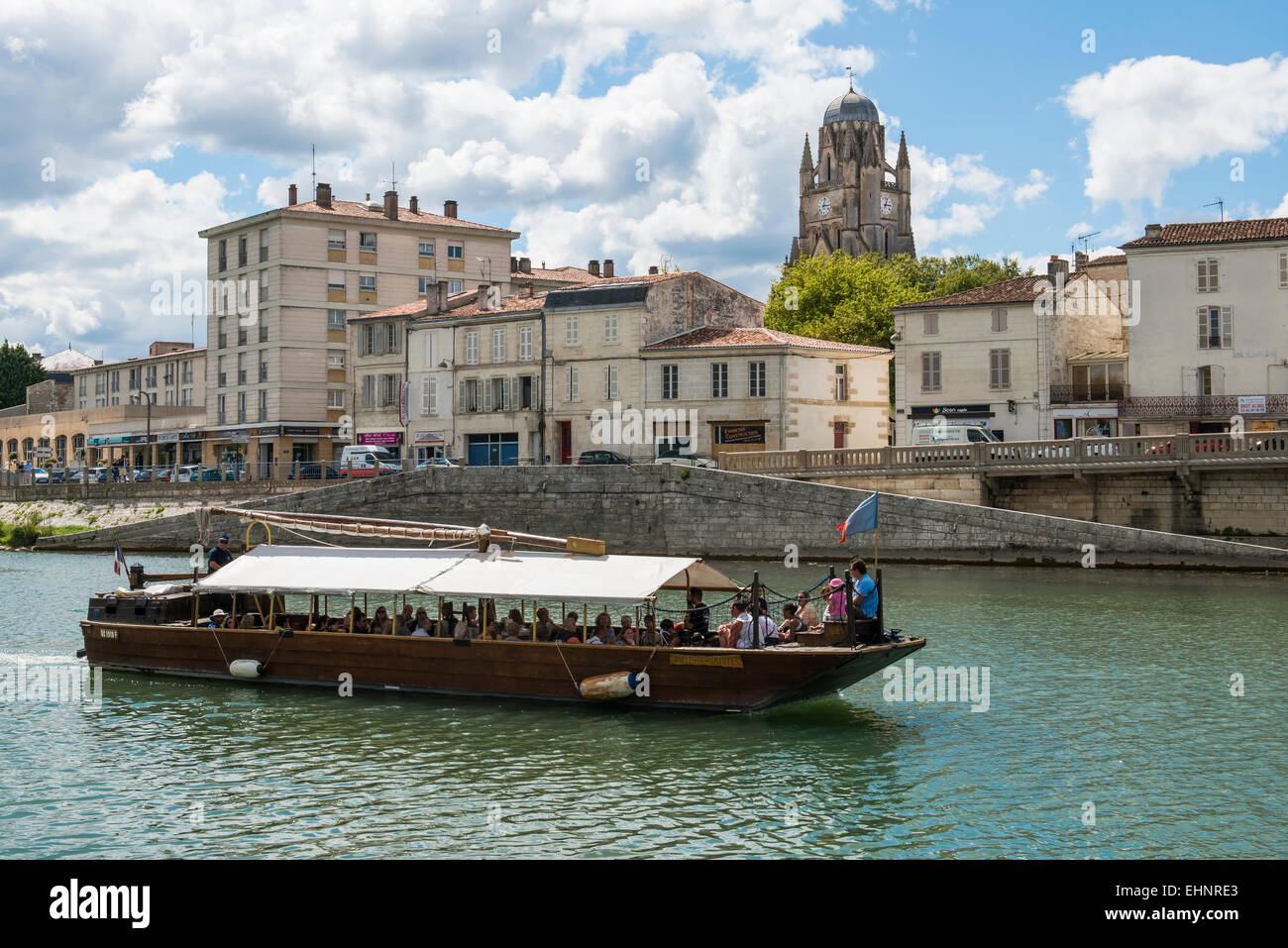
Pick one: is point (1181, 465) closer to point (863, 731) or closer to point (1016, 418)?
point (1016, 418)

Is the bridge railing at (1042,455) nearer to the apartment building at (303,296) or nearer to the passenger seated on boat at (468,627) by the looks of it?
the passenger seated on boat at (468,627)

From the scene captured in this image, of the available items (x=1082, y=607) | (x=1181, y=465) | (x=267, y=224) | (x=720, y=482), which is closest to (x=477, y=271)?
(x=267, y=224)

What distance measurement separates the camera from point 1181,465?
3725 centimetres

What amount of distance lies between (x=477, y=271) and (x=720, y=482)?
34.9m

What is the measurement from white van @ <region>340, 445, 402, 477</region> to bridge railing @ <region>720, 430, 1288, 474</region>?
55.0ft

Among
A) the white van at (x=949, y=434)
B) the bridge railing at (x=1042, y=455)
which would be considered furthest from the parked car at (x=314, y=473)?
the white van at (x=949, y=434)

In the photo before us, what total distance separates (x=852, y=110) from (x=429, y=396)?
7492cm

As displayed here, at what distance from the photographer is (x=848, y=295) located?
71.4 metres

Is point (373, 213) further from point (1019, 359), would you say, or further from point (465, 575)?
point (465, 575)

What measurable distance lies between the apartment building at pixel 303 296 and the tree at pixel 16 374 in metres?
45.2

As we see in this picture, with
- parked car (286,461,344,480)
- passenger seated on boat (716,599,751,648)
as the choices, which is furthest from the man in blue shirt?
parked car (286,461,344,480)

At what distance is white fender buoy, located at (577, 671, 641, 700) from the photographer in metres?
17.9

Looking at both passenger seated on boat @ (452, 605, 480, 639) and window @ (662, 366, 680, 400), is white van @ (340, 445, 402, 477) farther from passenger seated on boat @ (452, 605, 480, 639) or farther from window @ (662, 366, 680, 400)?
passenger seated on boat @ (452, 605, 480, 639)

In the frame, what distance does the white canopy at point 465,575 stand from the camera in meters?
18.5
